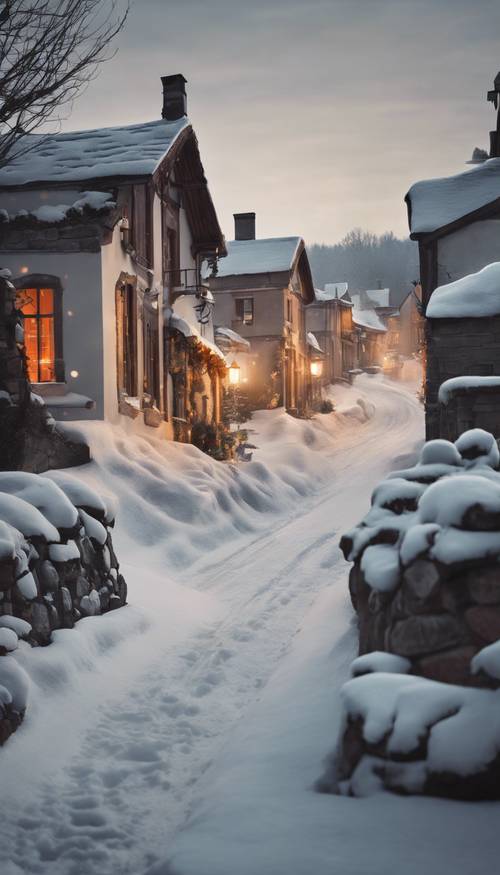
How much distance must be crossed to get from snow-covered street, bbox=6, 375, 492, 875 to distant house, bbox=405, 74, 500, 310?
9995 millimetres

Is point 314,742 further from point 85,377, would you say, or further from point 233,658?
point 85,377

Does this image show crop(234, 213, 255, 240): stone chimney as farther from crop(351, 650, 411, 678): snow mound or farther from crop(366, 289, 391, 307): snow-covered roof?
crop(366, 289, 391, 307): snow-covered roof

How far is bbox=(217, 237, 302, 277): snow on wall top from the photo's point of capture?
31.7m

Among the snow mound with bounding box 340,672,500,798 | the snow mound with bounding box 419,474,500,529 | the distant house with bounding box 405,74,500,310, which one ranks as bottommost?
the snow mound with bounding box 340,672,500,798

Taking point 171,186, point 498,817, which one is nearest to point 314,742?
point 498,817

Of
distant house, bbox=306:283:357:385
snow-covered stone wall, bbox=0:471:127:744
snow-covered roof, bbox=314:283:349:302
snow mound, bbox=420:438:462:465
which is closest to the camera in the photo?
snow-covered stone wall, bbox=0:471:127:744

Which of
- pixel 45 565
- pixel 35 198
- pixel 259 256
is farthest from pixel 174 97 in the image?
pixel 45 565

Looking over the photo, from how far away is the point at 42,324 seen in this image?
52.1ft

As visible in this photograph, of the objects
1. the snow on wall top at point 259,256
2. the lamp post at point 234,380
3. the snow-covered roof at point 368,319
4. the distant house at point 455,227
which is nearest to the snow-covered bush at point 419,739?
the distant house at point 455,227

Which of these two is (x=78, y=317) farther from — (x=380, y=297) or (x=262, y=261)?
(x=380, y=297)

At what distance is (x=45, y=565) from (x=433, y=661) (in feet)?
11.3

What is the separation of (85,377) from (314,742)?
11.8 m

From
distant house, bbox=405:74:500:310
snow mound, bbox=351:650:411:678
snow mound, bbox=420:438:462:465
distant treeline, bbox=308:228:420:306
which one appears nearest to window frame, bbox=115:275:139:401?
distant house, bbox=405:74:500:310

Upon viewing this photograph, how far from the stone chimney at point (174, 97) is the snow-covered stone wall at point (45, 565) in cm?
1489
